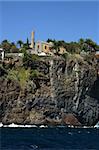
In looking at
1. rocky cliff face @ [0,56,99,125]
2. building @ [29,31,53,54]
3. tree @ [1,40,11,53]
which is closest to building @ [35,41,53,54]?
building @ [29,31,53,54]

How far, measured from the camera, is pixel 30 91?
100 metres

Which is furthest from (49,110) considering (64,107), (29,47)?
(29,47)

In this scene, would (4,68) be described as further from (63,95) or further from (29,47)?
(29,47)

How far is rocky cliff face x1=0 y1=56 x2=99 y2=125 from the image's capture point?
Answer: 98312mm

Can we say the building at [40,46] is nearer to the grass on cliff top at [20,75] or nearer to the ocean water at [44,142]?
the grass on cliff top at [20,75]

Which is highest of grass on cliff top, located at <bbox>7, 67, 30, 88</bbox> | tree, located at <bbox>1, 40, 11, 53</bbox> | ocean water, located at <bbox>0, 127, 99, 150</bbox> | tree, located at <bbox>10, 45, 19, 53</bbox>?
tree, located at <bbox>1, 40, 11, 53</bbox>

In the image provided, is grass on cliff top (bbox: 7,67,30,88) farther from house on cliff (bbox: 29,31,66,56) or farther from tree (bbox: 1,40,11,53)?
house on cliff (bbox: 29,31,66,56)

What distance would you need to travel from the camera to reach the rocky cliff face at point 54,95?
3871 inches

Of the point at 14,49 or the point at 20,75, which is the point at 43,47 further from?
the point at 20,75

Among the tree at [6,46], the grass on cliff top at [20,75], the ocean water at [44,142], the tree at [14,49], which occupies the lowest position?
the ocean water at [44,142]

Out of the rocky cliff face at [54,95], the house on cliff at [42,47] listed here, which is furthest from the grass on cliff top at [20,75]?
the house on cliff at [42,47]

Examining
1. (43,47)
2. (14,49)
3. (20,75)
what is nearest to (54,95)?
(20,75)

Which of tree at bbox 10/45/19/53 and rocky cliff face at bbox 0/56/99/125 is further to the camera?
tree at bbox 10/45/19/53

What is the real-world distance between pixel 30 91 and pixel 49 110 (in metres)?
6.33
